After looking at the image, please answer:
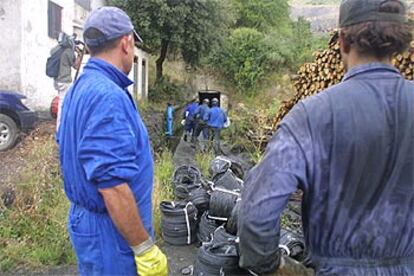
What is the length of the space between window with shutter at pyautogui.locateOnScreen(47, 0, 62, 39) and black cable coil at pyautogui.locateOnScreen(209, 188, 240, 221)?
7.84 metres

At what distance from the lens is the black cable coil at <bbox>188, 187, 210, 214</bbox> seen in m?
5.50

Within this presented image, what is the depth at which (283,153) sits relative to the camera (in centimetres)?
147

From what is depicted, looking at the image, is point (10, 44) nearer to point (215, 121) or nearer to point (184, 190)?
point (184, 190)

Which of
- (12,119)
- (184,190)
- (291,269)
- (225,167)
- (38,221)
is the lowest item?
(38,221)

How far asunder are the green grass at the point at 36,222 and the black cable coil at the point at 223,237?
152 centimetres

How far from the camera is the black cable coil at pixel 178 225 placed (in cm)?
516

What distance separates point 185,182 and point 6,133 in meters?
3.49

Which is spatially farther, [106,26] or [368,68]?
[106,26]

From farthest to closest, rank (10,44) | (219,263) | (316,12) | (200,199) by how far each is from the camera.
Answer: (316,12) → (10,44) → (200,199) → (219,263)

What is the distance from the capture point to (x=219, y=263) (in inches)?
151

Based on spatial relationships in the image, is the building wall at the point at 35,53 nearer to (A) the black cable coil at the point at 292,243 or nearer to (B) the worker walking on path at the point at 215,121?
(B) the worker walking on path at the point at 215,121

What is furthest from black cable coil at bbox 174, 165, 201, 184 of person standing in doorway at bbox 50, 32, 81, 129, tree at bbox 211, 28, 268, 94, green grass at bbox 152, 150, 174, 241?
tree at bbox 211, 28, 268, 94

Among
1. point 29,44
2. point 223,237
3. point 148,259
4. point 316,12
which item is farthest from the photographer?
point 316,12

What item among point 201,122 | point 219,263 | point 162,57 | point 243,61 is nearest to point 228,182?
point 219,263
